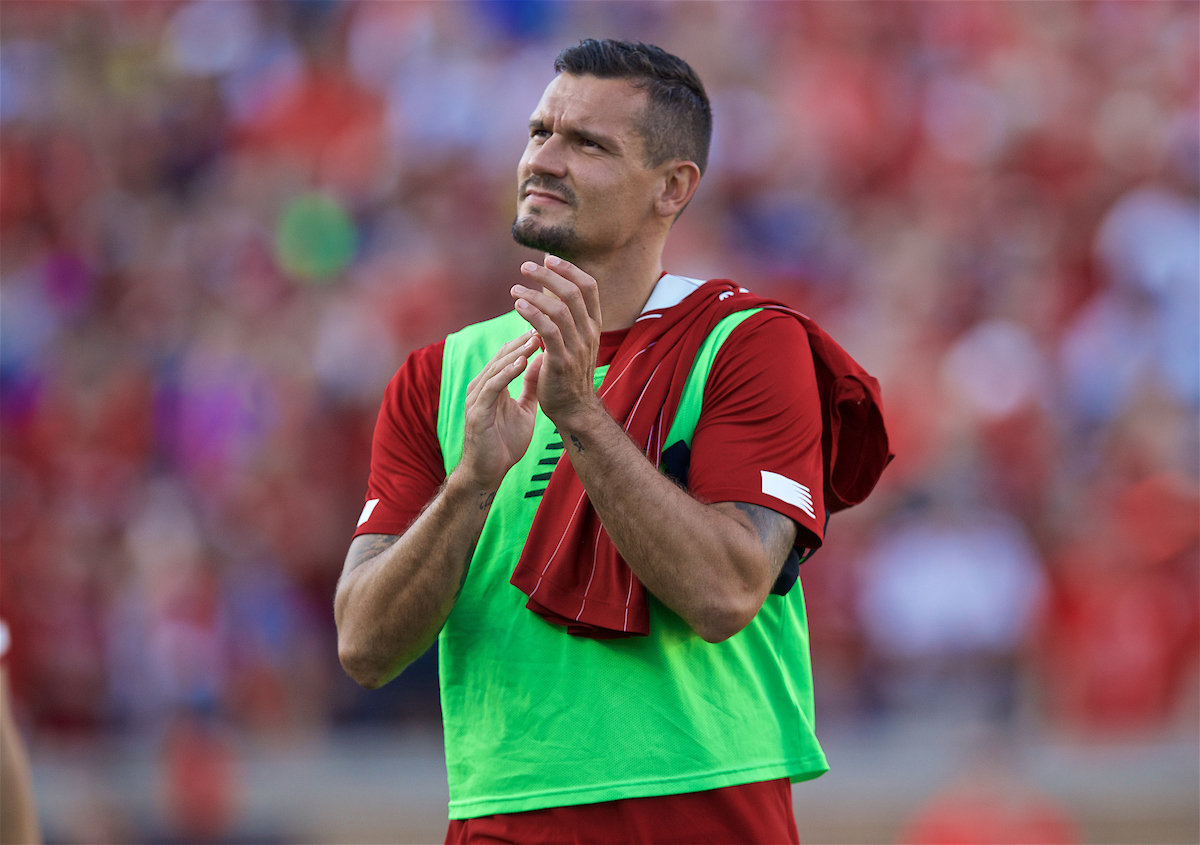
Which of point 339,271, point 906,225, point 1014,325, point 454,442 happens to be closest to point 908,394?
point 1014,325

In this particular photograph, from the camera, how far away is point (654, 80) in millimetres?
2686

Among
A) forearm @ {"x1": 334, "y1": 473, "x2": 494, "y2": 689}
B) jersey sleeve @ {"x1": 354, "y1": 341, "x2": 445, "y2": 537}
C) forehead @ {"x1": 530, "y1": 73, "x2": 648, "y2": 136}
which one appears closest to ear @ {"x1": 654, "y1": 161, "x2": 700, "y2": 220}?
forehead @ {"x1": 530, "y1": 73, "x2": 648, "y2": 136}

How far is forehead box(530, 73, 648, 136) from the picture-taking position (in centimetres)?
261

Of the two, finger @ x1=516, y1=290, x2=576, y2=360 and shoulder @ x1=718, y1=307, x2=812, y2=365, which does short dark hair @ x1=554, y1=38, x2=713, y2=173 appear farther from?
finger @ x1=516, y1=290, x2=576, y2=360

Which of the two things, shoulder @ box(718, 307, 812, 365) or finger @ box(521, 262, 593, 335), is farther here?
shoulder @ box(718, 307, 812, 365)

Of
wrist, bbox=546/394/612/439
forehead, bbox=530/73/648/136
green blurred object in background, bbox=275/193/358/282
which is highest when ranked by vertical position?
green blurred object in background, bbox=275/193/358/282

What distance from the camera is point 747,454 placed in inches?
89.6

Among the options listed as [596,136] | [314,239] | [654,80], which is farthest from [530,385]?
[314,239]

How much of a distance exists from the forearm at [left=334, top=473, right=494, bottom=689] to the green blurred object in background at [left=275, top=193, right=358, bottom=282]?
6.17 meters

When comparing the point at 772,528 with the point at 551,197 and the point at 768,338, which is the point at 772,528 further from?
the point at 551,197

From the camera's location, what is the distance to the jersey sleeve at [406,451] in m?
2.51

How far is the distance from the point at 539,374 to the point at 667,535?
0.34 m

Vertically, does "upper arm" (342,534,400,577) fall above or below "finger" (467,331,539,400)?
below

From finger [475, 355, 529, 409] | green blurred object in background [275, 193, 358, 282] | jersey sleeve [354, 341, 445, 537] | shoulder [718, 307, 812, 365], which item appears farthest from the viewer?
green blurred object in background [275, 193, 358, 282]
